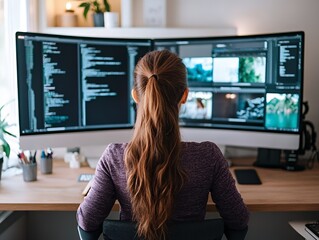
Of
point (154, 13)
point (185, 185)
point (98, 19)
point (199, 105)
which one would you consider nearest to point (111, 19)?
point (98, 19)

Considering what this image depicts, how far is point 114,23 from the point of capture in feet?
6.97

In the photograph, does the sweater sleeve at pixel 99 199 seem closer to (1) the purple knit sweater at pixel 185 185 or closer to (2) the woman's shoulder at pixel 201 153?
(1) the purple knit sweater at pixel 185 185

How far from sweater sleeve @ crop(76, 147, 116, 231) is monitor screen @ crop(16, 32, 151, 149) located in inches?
25.0

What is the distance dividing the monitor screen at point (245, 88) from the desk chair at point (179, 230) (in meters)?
0.83

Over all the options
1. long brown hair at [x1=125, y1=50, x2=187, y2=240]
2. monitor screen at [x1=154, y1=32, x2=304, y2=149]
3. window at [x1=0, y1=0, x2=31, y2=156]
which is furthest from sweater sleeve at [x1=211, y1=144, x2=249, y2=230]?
window at [x1=0, y1=0, x2=31, y2=156]

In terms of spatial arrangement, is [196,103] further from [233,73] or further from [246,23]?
[246,23]

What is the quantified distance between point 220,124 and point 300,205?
0.58 metres

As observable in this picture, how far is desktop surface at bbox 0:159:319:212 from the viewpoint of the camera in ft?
4.86

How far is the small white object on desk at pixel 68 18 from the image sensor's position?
85.0 inches

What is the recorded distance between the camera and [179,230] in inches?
43.2

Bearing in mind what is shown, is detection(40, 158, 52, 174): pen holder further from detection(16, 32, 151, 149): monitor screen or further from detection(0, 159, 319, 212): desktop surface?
detection(16, 32, 151, 149): monitor screen

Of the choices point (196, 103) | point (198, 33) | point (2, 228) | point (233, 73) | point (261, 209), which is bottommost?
point (2, 228)

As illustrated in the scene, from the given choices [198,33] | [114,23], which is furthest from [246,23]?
[114,23]

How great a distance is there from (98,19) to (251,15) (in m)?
0.81
